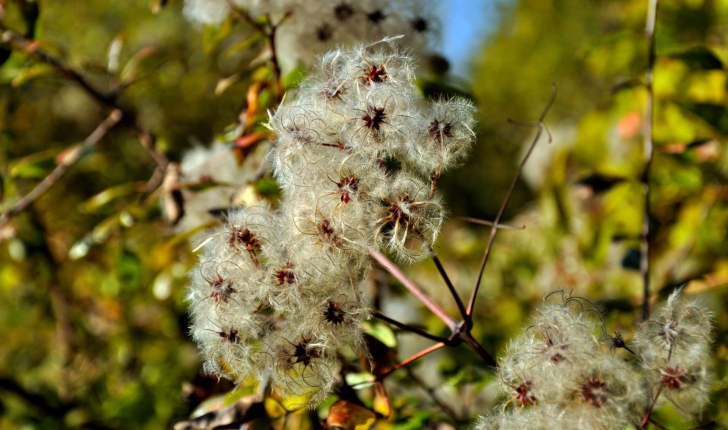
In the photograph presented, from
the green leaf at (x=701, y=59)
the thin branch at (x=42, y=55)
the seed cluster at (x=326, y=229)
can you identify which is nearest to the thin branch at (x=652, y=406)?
the seed cluster at (x=326, y=229)

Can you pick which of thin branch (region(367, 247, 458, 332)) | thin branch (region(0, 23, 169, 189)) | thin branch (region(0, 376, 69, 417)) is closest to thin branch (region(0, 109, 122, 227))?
thin branch (region(0, 23, 169, 189))

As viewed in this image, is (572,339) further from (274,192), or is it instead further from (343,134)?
(274,192)

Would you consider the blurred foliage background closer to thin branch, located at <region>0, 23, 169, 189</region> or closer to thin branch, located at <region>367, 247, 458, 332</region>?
thin branch, located at <region>0, 23, 169, 189</region>

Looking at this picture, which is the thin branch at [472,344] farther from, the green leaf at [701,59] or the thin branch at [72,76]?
the thin branch at [72,76]

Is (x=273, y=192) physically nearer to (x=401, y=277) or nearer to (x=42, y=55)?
(x=401, y=277)

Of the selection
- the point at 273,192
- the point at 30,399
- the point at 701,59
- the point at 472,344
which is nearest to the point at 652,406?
the point at 472,344
